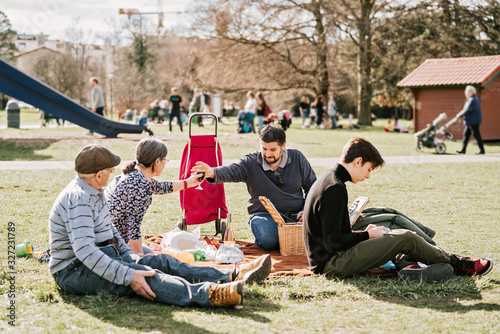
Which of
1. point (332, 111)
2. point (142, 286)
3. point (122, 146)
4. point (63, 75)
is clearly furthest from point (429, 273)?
point (63, 75)

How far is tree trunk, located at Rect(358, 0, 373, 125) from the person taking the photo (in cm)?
3331

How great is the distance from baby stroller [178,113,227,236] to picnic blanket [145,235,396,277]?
556 mm

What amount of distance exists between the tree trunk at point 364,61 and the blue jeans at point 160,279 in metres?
30.1

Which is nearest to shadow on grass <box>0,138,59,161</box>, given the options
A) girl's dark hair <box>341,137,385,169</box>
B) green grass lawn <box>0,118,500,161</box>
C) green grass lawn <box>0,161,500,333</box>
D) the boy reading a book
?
green grass lawn <box>0,118,500,161</box>

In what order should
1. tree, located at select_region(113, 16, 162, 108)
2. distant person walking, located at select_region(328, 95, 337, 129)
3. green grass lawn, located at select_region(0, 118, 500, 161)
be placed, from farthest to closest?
tree, located at select_region(113, 16, 162, 108), distant person walking, located at select_region(328, 95, 337, 129), green grass lawn, located at select_region(0, 118, 500, 161)

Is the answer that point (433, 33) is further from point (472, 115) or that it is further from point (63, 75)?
point (63, 75)

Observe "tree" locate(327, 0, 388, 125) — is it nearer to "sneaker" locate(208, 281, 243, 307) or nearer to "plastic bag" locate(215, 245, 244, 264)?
"plastic bag" locate(215, 245, 244, 264)

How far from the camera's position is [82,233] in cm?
425

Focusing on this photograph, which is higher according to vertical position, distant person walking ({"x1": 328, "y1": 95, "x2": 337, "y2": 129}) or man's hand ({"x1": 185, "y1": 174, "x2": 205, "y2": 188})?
distant person walking ({"x1": 328, "y1": 95, "x2": 337, "y2": 129})

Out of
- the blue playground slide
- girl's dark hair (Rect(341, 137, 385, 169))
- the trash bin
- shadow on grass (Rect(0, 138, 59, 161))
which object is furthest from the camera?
the trash bin

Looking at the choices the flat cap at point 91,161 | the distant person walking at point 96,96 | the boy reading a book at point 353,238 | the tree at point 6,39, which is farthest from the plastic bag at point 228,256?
the tree at point 6,39

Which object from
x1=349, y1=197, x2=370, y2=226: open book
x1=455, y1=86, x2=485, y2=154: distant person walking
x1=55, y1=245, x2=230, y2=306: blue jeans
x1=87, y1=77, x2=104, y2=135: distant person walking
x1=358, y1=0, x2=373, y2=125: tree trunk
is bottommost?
x1=55, y1=245, x2=230, y2=306: blue jeans

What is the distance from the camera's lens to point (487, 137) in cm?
2323

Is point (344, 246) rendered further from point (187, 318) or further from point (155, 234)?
point (155, 234)
